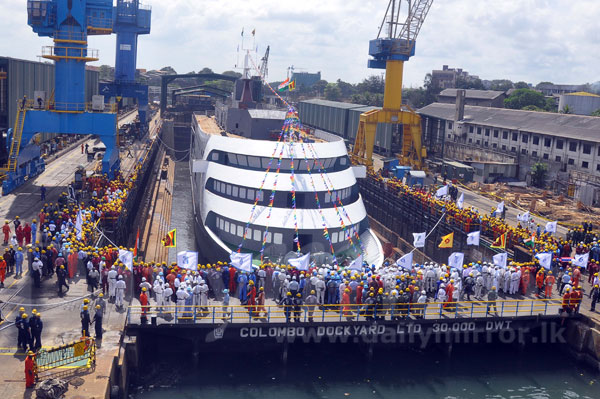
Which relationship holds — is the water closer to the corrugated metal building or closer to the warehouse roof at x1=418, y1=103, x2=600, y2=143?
the warehouse roof at x1=418, y1=103, x2=600, y2=143

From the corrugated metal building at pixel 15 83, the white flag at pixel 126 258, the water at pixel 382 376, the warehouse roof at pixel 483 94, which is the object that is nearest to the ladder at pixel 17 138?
the corrugated metal building at pixel 15 83

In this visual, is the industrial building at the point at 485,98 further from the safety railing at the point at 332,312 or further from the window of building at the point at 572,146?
the safety railing at the point at 332,312

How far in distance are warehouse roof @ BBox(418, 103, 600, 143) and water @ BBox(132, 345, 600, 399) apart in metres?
32.3

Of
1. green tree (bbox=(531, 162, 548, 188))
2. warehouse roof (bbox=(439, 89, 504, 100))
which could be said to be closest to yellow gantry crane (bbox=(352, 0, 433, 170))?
green tree (bbox=(531, 162, 548, 188))

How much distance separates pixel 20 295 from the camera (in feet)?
69.9

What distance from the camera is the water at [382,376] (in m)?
20.8

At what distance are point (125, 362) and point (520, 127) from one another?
166 ft

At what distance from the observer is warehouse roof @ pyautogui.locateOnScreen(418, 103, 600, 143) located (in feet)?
175

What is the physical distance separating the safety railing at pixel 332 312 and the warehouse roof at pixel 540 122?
3196 centimetres

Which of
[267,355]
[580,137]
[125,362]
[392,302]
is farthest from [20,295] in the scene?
[580,137]

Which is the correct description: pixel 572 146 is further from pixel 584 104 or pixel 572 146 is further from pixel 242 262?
pixel 584 104

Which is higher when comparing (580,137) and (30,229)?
(580,137)

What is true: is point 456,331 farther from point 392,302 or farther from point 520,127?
point 520,127

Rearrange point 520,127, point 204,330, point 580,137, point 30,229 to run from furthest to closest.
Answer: point 520,127 < point 580,137 < point 30,229 < point 204,330
